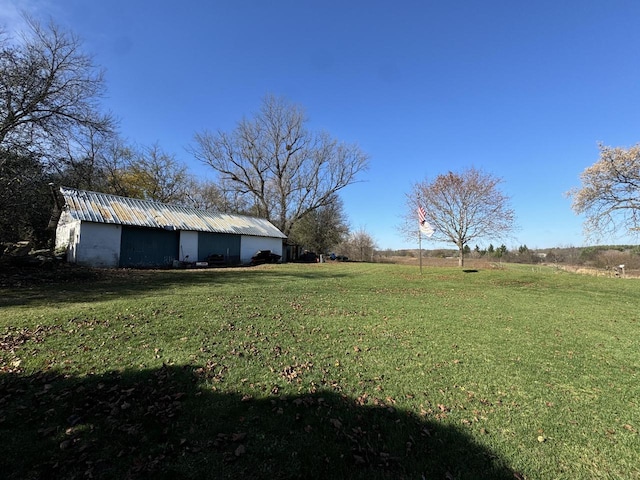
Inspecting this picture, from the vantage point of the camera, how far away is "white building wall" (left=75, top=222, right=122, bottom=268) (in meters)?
17.5

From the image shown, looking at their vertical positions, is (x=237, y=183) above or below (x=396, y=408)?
above

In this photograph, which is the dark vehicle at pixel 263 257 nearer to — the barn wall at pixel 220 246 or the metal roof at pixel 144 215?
the barn wall at pixel 220 246

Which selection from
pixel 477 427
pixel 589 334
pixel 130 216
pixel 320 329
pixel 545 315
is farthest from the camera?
pixel 130 216

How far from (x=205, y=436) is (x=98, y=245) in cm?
1943

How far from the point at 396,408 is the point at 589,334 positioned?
6318mm

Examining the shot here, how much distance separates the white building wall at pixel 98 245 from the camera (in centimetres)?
1747

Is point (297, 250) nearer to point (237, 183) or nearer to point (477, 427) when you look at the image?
point (237, 183)

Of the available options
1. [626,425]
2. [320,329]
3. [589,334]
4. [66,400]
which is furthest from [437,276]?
[66,400]

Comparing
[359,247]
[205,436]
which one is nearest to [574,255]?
[359,247]

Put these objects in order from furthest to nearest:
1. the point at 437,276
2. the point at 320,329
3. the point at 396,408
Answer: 1. the point at 437,276
2. the point at 320,329
3. the point at 396,408

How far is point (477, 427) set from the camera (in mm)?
3326

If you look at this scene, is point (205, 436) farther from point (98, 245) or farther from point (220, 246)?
point (220, 246)

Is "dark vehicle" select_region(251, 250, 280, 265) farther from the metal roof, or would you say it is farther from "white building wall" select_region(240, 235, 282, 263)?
the metal roof

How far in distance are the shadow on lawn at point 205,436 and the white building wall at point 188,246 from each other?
761 inches
